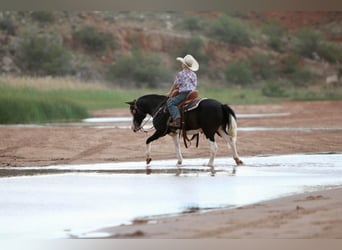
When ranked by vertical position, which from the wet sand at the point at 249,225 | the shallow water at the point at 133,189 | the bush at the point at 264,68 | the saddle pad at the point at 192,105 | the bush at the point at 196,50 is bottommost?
the wet sand at the point at 249,225

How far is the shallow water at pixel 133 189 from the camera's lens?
8.96m

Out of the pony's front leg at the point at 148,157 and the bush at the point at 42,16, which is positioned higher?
the bush at the point at 42,16

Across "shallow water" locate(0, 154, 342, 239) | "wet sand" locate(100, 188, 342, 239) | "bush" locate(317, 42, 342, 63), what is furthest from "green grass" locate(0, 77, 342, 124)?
"wet sand" locate(100, 188, 342, 239)

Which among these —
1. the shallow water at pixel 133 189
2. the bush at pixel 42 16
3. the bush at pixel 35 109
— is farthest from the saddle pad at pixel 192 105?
the bush at pixel 42 16

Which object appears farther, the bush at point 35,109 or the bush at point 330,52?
the bush at point 35,109

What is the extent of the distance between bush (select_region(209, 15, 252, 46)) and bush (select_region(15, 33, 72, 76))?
1.30 m

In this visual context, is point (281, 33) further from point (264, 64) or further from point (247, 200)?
point (247, 200)

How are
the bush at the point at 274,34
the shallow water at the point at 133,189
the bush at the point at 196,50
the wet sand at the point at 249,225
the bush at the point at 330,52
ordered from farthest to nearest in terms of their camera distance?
1. the bush at the point at 196,50
2. the bush at the point at 274,34
3. the bush at the point at 330,52
4. the shallow water at the point at 133,189
5. the wet sand at the point at 249,225

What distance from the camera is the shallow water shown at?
8.96 meters

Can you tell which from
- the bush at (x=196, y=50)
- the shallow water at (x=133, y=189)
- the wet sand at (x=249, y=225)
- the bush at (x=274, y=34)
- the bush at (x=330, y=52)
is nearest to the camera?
the wet sand at (x=249, y=225)

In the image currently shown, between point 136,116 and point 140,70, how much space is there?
1.33 feet

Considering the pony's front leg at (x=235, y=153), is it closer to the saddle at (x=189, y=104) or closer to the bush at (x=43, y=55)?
the saddle at (x=189, y=104)

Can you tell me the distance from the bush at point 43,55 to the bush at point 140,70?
0.44 m

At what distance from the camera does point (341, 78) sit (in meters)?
9.68
